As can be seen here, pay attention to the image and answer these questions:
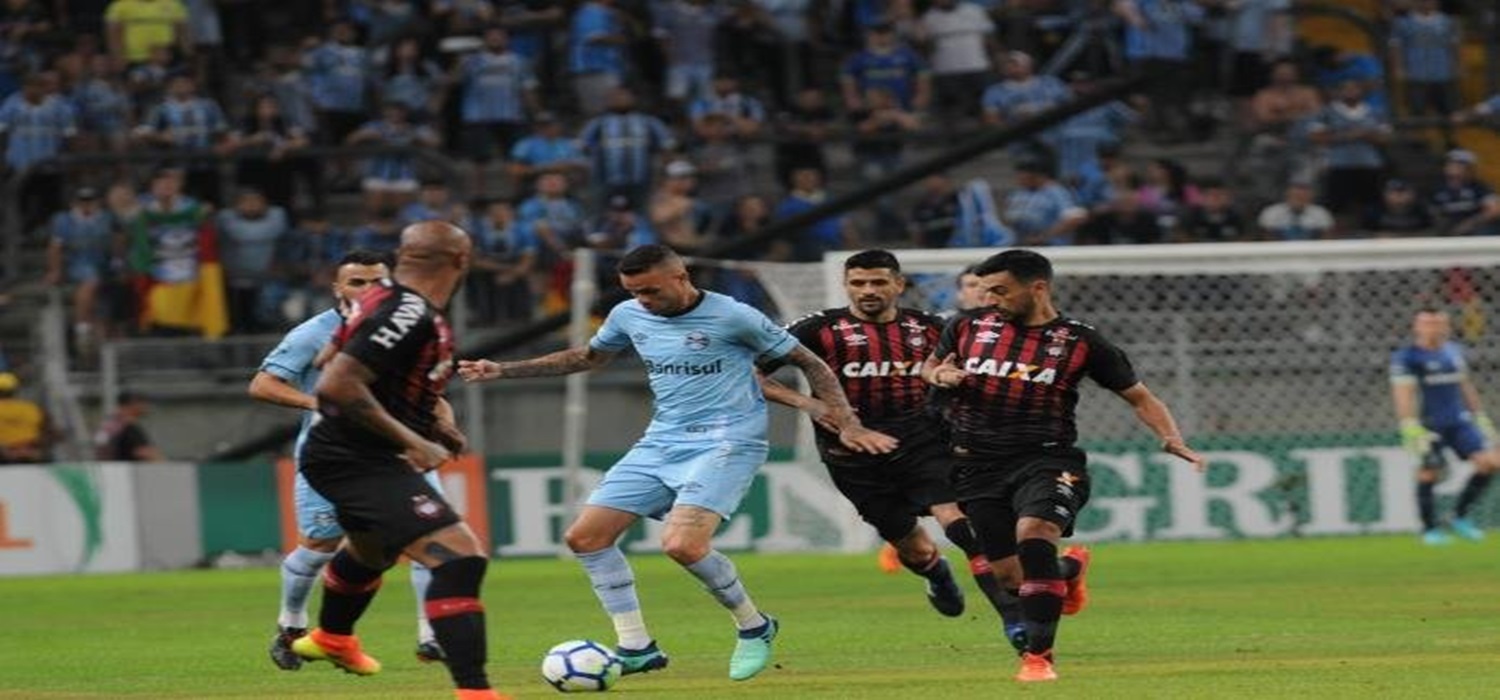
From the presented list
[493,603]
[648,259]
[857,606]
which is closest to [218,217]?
[493,603]

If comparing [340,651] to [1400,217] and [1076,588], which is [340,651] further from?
[1400,217]

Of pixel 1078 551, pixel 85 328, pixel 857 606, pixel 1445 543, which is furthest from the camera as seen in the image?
pixel 85 328

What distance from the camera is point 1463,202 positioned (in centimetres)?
2866

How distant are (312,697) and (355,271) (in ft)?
7.24

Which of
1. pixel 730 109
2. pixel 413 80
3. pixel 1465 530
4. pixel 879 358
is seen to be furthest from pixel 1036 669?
pixel 413 80

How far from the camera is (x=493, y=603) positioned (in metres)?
19.9

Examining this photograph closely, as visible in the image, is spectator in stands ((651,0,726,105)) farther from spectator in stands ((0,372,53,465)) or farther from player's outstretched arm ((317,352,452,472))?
player's outstretched arm ((317,352,452,472))

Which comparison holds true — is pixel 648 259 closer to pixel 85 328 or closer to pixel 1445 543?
pixel 1445 543

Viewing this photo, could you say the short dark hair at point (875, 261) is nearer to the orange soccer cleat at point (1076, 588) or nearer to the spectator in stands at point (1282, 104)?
the orange soccer cleat at point (1076, 588)

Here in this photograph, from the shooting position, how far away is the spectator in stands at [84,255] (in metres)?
27.9

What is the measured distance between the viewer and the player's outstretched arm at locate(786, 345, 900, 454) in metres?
12.9

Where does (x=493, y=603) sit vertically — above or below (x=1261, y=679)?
below

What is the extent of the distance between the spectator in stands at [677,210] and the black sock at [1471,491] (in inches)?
298

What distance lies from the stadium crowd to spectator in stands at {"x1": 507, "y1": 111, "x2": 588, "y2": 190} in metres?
0.03
